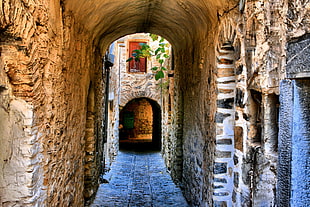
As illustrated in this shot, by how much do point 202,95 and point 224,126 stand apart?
775 millimetres

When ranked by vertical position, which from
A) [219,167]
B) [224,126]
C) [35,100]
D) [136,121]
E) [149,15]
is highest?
[149,15]

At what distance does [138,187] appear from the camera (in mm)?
5594

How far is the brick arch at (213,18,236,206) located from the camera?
2.82 m

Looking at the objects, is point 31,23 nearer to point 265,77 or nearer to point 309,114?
point 265,77

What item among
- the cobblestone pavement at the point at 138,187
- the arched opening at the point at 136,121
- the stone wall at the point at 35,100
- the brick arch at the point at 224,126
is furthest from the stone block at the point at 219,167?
the arched opening at the point at 136,121

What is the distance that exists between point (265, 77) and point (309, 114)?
41 centimetres

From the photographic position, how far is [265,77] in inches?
69.2

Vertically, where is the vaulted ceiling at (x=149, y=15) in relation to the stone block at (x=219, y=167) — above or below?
above

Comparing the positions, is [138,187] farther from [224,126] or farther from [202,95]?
[224,126]

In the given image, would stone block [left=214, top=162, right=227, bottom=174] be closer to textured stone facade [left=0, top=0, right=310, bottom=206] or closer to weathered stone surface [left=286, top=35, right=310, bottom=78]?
textured stone facade [left=0, top=0, right=310, bottom=206]

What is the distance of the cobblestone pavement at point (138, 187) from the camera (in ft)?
15.1

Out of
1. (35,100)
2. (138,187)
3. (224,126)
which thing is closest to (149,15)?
(224,126)

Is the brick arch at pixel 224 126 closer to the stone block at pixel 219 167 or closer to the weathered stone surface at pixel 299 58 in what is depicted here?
the stone block at pixel 219 167

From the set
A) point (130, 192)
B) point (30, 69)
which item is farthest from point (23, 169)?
point (130, 192)
